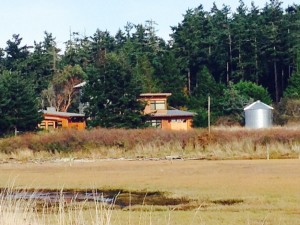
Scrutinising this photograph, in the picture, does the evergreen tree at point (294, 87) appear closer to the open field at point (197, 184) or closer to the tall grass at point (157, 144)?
the tall grass at point (157, 144)

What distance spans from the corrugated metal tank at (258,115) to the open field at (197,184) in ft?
80.7

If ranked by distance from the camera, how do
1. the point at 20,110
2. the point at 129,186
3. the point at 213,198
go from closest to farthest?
the point at 213,198, the point at 129,186, the point at 20,110

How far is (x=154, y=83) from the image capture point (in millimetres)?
77375

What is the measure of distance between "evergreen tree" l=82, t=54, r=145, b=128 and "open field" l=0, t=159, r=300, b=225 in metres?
13.6

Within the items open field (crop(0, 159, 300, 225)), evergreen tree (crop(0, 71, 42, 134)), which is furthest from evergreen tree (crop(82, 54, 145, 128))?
open field (crop(0, 159, 300, 225))

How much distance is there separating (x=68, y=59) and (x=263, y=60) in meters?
30.9

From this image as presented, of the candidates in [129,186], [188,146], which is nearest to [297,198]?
[129,186]

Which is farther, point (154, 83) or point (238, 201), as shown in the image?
point (154, 83)

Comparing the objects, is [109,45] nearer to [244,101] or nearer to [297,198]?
[244,101]

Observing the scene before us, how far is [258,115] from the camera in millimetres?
62438

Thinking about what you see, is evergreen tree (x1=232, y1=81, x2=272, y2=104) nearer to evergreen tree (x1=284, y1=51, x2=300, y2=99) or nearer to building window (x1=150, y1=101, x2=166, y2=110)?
evergreen tree (x1=284, y1=51, x2=300, y2=99)

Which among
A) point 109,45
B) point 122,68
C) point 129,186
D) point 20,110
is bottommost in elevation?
point 129,186

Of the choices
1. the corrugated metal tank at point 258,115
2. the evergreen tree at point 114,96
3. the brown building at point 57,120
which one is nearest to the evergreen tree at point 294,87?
the corrugated metal tank at point 258,115

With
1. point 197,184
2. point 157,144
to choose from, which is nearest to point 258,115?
point 157,144
